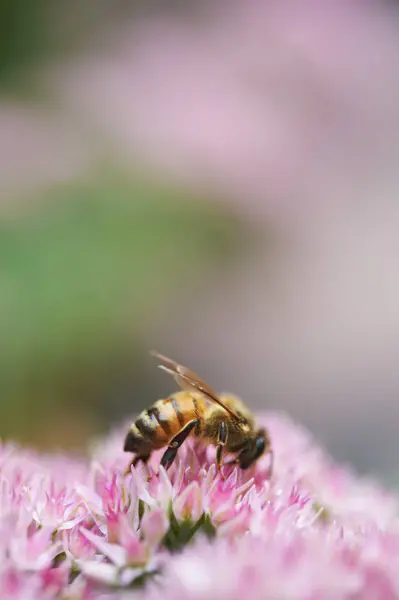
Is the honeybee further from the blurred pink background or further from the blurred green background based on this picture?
the blurred pink background

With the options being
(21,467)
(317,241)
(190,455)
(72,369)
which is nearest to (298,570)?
(190,455)

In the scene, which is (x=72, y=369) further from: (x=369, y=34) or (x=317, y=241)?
(x=369, y=34)

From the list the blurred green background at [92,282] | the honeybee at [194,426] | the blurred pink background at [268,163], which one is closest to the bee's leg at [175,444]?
the honeybee at [194,426]

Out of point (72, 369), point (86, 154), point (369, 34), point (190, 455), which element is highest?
point (369, 34)

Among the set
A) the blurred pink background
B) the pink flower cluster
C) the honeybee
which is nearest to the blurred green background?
the blurred pink background

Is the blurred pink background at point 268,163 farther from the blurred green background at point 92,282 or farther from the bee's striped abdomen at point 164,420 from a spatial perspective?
the bee's striped abdomen at point 164,420

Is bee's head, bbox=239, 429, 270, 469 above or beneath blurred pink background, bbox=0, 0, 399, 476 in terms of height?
beneath
